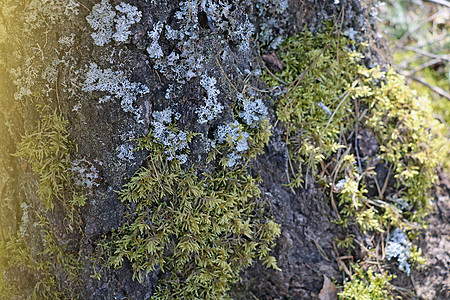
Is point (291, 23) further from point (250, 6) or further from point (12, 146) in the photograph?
point (12, 146)

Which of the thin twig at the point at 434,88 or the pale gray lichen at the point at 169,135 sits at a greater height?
the pale gray lichen at the point at 169,135

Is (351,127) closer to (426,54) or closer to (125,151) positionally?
(125,151)

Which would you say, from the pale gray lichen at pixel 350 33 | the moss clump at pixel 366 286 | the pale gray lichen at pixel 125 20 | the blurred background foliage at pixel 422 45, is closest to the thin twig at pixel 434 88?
the blurred background foliage at pixel 422 45

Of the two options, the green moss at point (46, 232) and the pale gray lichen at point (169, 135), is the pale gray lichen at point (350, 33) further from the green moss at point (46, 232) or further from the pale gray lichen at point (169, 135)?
the green moss at point (46, 232)

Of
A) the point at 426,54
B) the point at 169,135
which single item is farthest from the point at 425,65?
the point at 169,135

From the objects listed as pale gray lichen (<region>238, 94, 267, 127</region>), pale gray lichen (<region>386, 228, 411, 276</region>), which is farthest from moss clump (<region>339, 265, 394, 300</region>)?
pale gray lichen (<region>238, 94, 267, 127</region>)
